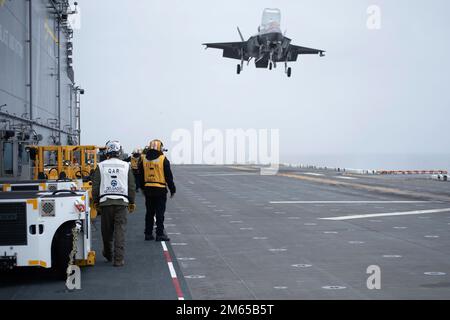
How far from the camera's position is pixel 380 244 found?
15.0m

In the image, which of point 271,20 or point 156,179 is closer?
point 156,179

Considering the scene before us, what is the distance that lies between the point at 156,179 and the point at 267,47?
1304 inches

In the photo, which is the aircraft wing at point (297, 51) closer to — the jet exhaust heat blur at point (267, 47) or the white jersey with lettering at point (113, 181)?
the jet exhaust heat blur at point (267, 47)

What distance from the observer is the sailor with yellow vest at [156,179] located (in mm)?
15117

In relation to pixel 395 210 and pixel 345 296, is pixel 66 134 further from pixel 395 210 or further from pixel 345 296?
pixel 345 296

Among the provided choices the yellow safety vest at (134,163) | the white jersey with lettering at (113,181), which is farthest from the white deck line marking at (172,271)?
the yellow safety vest at (134,163)

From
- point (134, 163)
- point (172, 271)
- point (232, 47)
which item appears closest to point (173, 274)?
point (172, 271)

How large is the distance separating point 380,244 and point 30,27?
26.2 meters

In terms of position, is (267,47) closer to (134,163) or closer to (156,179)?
(134,163)

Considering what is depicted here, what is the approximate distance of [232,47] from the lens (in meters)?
54.5

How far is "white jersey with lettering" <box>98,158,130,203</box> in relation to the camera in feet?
39.9

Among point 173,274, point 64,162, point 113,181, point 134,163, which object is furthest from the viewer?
point 134,163
